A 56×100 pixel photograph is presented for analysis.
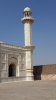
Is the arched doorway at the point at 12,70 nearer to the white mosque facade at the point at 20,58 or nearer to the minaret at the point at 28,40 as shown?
the white mosque facade at the point at 20,58

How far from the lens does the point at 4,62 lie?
24.4 meters

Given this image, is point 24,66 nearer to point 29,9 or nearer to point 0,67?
point 0,67

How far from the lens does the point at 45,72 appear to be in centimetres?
2923

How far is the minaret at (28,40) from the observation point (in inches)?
1069

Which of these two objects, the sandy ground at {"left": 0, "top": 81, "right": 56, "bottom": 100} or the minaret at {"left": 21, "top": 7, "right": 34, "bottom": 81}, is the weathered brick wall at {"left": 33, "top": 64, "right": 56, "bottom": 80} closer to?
the minaret at {"left": 21, "top": 7, "right": 34, "bottom": 81}

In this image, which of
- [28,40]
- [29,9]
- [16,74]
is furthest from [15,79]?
[29,9]

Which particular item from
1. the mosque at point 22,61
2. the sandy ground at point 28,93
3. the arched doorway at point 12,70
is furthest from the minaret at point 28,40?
the sandy ground at point 28,93

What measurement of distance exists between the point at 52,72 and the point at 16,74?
17.2 feet

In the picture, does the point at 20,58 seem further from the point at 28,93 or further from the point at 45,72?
the point at 28,93

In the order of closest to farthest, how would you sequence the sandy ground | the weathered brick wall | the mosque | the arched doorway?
1. the sandy ground
2. the mosque
3. the arched doorway
4. the weathered brick wall

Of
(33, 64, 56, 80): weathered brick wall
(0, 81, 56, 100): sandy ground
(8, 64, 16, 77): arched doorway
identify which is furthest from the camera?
(33, 64, 56, 80): weathered brick wall

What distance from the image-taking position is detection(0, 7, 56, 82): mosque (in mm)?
24359

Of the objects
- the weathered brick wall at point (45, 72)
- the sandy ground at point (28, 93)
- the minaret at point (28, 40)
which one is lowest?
the sandy ground at point (28, 93)

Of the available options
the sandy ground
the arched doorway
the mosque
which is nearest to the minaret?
the mosque
